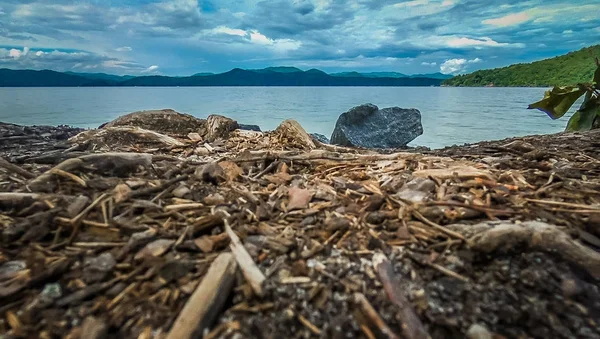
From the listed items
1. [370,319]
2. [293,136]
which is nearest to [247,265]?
[370,319]

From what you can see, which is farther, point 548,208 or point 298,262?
point 548,208

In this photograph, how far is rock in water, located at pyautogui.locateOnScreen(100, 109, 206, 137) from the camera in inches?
223

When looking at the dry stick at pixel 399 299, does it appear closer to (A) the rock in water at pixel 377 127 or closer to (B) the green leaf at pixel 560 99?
(B) the green leaf at pixel 560 99

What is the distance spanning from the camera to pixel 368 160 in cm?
291

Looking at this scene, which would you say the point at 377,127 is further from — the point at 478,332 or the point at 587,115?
the point at 478,332

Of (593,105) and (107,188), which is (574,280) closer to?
(107,188)

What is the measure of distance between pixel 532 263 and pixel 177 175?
86.4 inches

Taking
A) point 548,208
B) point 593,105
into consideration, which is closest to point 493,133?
point 593,105

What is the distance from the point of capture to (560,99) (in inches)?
204

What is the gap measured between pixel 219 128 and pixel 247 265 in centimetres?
388

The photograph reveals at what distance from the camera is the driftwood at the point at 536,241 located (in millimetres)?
1409

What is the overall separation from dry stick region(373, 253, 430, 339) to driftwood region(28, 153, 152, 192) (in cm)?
191

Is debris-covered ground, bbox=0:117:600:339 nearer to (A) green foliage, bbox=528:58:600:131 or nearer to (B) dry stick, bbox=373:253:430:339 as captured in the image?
(B) dry stick, bbox=373:253:430:339

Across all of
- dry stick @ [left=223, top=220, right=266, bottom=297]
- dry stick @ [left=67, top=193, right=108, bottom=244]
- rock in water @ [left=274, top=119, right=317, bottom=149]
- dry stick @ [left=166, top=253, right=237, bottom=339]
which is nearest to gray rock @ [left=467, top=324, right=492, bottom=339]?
dry stick @ [left=223, top=220, right=266, bottom=297]
